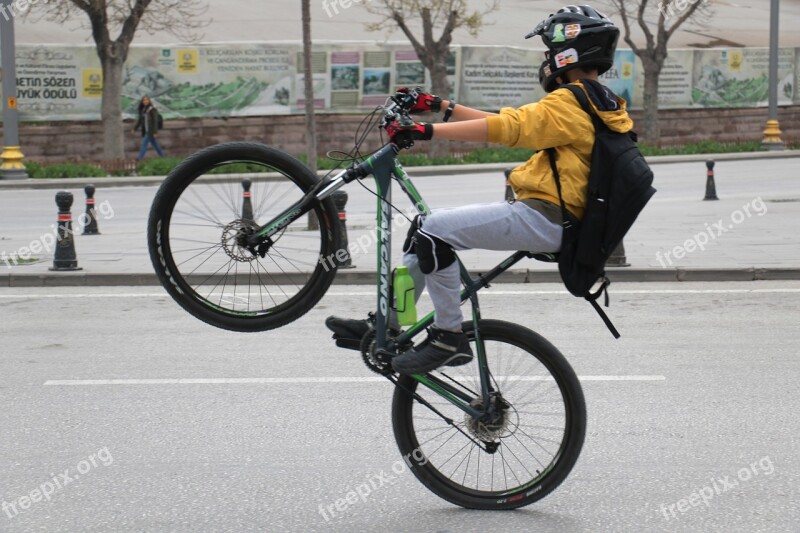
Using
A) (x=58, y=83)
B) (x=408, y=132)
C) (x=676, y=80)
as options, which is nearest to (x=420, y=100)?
(x=408, y=132)

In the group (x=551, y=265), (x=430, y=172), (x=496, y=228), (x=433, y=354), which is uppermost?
(x=496, y=228)

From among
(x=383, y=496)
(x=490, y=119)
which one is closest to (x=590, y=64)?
(x=490, y=119)

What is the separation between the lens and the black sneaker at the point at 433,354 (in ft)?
16.0

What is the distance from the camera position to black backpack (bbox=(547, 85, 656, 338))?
4539 mm

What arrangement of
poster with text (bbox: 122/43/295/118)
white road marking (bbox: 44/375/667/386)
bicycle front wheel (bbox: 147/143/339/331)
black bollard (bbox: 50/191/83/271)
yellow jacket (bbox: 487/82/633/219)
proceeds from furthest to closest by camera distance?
poster with text (bbox: 122/43/295/118) → black bollard (bbox: 50/191/83/271) → white road marking (bbox: 44/375/667/386) → bicycle front wheel (bbox: 147/143/339/331) → yellow jacket (bbox: 487/82/633/219)

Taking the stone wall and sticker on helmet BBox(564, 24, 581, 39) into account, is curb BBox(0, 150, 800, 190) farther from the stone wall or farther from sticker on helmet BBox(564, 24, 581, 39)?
sticker on helmet BBox(564, 24, 581, 39)

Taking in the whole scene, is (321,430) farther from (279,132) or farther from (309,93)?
(279,132)

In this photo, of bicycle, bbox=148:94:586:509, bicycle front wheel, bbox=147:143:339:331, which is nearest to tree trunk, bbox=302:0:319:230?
bicycle front wheel, bbox=147:143:339:331

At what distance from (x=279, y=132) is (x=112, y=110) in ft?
19.9

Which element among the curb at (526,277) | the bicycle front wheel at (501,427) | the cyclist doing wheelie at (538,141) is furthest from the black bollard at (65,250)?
the cyclist doing wheelie at (538,141)

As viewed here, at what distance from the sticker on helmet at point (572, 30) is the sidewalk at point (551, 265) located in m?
7.74

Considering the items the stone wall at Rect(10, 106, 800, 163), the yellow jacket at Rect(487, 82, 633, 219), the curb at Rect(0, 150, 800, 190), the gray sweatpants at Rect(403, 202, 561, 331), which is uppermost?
the yellow jacket at Rect(487, 82, 633, 219)

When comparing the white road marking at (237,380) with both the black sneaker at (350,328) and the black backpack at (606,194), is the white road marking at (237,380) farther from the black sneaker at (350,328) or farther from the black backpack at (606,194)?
the black backpack at (606,194)

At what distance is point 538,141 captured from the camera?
14.9 feet
